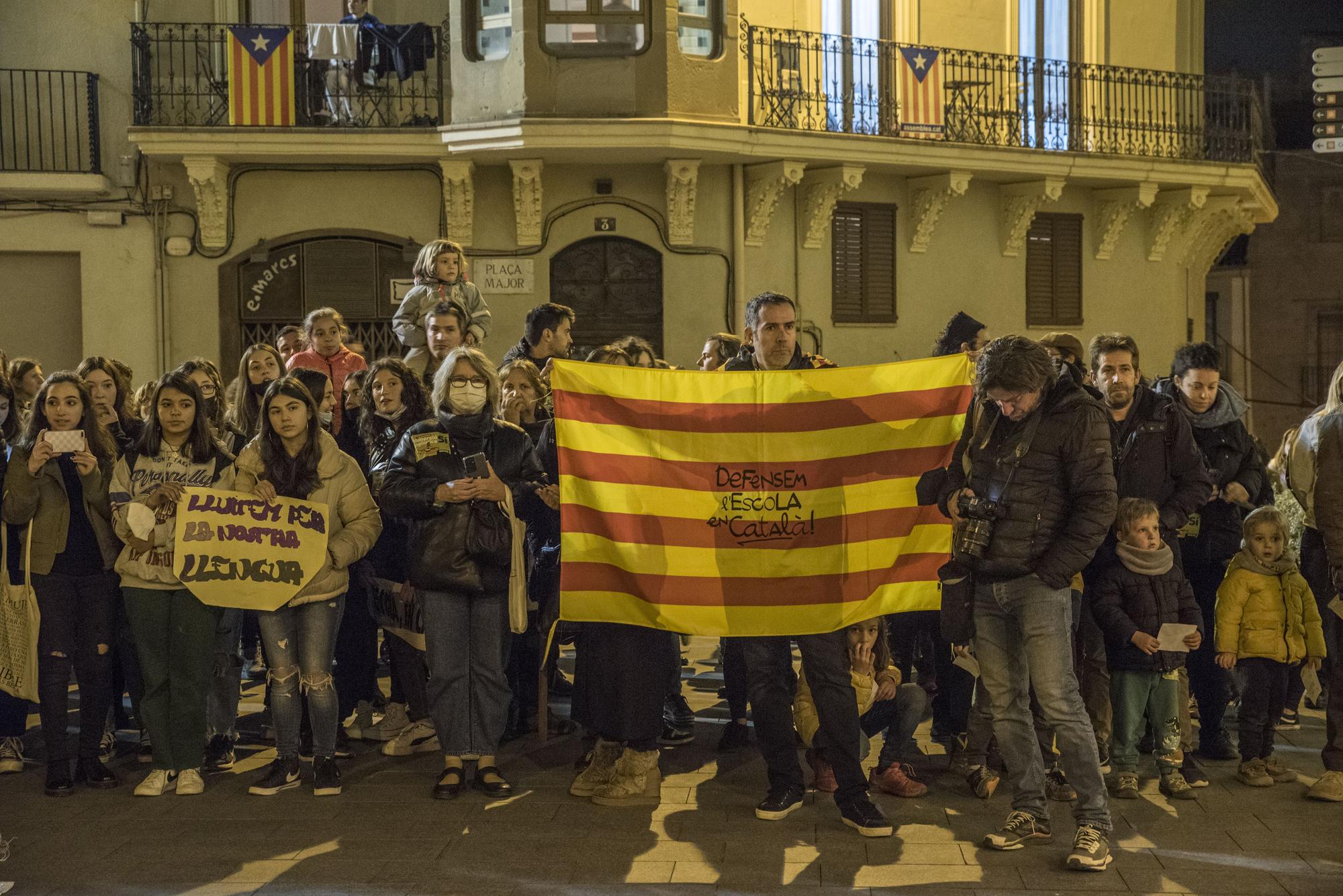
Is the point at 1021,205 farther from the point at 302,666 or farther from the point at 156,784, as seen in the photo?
the point at 156,784

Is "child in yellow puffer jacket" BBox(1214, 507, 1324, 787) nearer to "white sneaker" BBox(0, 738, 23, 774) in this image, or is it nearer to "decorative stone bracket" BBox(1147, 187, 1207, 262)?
"white sneaker" BBox(0, 738, 23, 774)

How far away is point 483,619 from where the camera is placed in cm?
723

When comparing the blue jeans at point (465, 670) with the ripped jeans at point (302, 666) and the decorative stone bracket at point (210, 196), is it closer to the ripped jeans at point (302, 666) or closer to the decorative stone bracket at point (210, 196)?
the ripped jeans at point (302, 666)

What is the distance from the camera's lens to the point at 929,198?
17.5 metres

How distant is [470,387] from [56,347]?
37.0 feet

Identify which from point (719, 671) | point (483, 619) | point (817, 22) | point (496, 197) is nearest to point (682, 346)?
point (496, 197)

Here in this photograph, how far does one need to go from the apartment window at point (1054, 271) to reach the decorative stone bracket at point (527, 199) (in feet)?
20.4

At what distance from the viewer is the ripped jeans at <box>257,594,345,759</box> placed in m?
7.29

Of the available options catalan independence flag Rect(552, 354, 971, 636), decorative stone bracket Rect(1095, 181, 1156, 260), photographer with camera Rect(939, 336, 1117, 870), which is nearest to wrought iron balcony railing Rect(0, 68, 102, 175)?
catalan independence flag Rect(552, 354, 971, 636)

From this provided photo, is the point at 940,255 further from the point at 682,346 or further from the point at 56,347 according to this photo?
the point at 56,347

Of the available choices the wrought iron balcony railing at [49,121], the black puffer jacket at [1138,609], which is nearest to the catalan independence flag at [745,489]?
the black puffer jacket at [1138,609]

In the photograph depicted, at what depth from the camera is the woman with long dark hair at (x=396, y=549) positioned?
806 cm

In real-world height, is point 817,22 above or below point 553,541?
above

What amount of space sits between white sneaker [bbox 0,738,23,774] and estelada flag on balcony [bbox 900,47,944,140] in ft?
39.1
